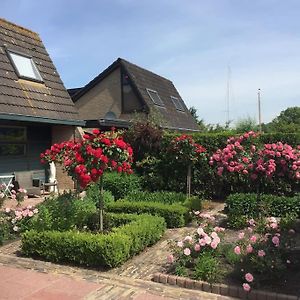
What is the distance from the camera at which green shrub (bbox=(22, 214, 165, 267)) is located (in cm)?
628

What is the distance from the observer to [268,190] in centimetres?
1233

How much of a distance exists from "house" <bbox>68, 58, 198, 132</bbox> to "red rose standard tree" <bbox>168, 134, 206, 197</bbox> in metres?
8.86

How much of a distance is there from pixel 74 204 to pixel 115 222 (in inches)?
35.1

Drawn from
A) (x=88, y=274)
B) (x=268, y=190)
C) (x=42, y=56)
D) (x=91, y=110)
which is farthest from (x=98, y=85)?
(x=88, y=274)

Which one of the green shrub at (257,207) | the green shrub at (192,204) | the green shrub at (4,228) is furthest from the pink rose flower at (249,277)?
the green shrub at (192,204)

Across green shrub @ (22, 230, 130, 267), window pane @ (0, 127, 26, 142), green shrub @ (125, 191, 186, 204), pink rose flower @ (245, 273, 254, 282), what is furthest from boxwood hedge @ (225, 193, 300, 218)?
window pane @ (0, 127, 26, 142)

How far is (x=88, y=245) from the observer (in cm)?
636

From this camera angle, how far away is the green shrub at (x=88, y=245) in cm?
628

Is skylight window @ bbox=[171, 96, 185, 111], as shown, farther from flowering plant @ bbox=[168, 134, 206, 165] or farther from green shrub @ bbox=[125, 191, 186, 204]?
green shrub @ bbox=[125, 191, 186, 204]

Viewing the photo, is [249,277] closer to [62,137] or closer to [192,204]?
[192,204]

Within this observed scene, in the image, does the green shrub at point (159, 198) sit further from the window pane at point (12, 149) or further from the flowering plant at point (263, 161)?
the window pane at point (12, 149)

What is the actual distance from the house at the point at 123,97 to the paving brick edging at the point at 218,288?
16.3 m

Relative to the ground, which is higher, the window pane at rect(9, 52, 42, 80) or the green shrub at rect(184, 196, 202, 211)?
the window pane at rect(9, 52, 42, 80)

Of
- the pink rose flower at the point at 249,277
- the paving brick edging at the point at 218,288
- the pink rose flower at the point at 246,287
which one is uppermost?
the pink rose flower at the point at 249,277
